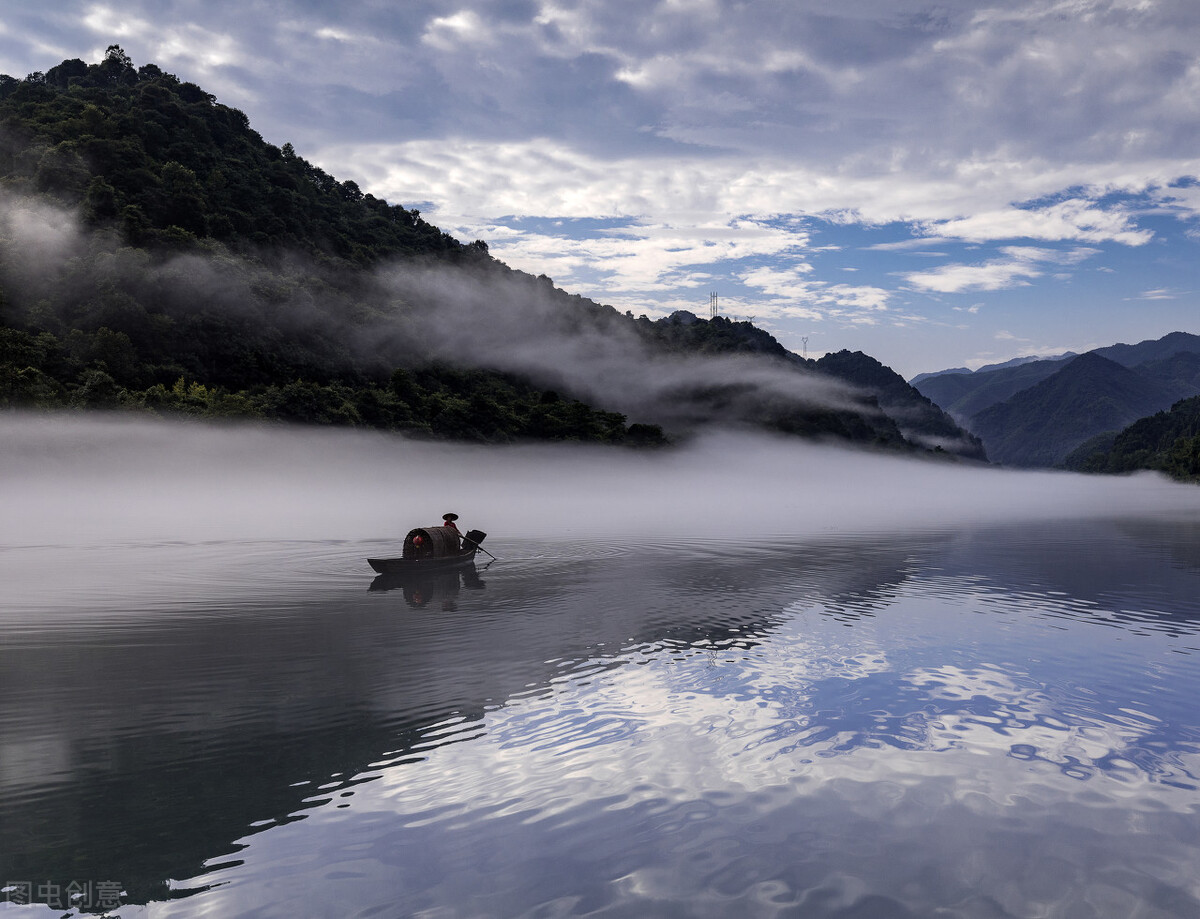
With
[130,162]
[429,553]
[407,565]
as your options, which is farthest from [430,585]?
[130,162]

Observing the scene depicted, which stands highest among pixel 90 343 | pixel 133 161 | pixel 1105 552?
pixel 133 161

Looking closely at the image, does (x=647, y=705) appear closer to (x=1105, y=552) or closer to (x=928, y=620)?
(x=928, y=620)

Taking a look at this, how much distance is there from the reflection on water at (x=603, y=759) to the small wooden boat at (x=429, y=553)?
699 centimetres

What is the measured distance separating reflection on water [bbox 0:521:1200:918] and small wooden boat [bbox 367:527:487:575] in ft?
22.9

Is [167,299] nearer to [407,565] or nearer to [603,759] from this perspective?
[407,565]

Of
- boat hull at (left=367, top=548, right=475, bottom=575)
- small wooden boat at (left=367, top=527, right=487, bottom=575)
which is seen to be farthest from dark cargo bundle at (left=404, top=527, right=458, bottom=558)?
boat hull at (left=367, top=548, right=475, bottom=575)

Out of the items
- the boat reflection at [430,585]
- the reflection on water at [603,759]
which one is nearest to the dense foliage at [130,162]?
the boat reflection at [430,585]

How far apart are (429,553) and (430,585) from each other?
98.0 inches

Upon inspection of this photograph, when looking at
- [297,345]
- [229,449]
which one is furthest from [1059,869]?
[297,345]

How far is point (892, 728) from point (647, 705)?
507 centimetres

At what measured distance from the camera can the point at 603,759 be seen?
44.6 ft

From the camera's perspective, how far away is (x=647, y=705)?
16.9 meters

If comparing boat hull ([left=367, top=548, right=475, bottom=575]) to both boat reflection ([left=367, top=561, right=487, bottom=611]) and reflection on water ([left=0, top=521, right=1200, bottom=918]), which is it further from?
reflection on water ([left=0, top=521, right=1200, bottom=918])

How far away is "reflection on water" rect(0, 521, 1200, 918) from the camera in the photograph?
381 inches
